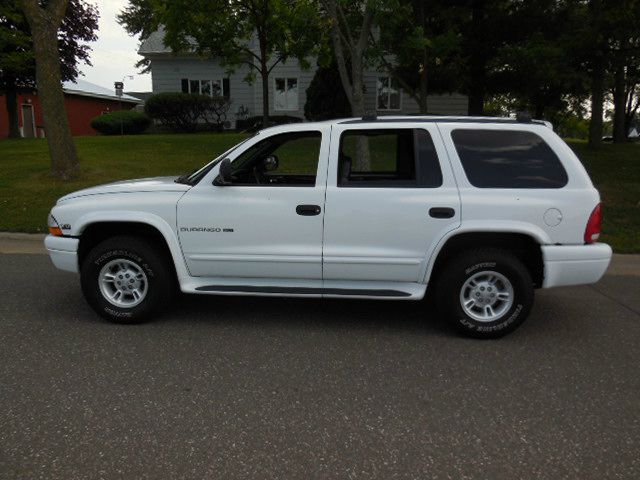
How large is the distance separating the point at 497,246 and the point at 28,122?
118 feet

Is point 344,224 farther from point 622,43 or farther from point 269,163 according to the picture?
point 622,43

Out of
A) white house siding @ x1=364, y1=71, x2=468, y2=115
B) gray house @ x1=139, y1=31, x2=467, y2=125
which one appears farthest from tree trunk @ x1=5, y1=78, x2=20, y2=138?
white house siding @ x1=364, y1=71, x2=468, y2=115

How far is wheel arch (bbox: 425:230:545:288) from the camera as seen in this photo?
4473 mm

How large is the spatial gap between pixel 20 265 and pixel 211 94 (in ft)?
78.4

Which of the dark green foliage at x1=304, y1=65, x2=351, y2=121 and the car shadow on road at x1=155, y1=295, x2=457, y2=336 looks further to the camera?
the dark green foliage at x1=304, y1=65, x2=351, y2=121

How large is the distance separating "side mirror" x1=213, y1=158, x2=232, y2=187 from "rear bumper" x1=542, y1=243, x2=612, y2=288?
263 centimetres

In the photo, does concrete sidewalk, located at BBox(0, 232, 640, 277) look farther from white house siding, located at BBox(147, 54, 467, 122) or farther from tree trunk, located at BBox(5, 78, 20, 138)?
tree trunk, located at BBox(5, 78, 20, 138)

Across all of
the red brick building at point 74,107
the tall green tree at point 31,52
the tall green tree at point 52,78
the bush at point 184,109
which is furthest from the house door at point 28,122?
the tall green tree at point 52,78

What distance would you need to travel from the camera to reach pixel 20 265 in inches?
273

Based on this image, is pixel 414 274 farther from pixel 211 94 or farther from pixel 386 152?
pixel 211 94

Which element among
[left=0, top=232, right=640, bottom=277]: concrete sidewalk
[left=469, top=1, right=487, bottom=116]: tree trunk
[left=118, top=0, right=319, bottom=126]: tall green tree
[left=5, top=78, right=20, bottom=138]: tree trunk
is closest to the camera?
[left=0, top=232, right=640, bottom=277]: concrete sidewalk

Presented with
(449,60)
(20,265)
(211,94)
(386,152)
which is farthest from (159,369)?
(211,94)

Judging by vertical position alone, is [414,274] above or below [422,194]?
below

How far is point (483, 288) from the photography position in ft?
14.9
